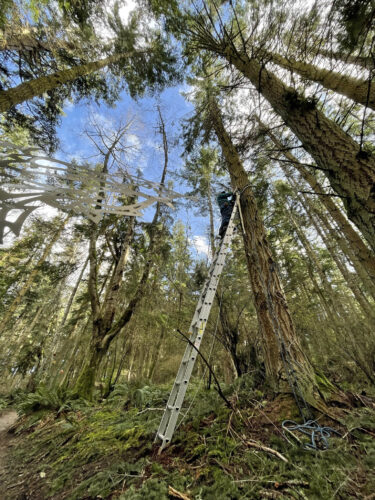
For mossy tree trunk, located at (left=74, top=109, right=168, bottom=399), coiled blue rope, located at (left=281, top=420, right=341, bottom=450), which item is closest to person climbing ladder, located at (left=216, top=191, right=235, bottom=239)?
coiled blue rope, located at (left=281, top=420, right=341, bottom=450)

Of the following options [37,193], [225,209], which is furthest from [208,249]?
[37,193]

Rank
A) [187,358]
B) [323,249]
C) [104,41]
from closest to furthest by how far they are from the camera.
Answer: [187,358] < [104,41] < [323,249]

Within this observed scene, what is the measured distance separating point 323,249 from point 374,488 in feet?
33.6

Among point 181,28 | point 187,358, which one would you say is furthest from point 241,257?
point 181,28

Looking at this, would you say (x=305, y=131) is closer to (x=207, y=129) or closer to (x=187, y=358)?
(x=187, y=358)

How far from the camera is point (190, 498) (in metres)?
1.16

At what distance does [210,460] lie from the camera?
4.87 ft

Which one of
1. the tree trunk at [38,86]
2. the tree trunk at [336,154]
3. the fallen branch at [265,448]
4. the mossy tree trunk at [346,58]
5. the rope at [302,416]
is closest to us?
the fallen branch at [265,448]

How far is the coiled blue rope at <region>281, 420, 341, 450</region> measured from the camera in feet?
4.69

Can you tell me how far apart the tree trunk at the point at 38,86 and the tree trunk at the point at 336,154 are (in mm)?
4780

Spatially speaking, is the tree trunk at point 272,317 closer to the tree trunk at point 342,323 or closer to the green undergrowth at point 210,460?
the green undergrowth at point 210,460

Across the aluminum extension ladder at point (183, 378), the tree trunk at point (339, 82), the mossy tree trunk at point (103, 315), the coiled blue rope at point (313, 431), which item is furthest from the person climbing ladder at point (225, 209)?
the mossy tree trunk at point (103, 315)

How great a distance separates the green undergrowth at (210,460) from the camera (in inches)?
45.6

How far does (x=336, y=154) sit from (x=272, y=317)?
6.51 feet
